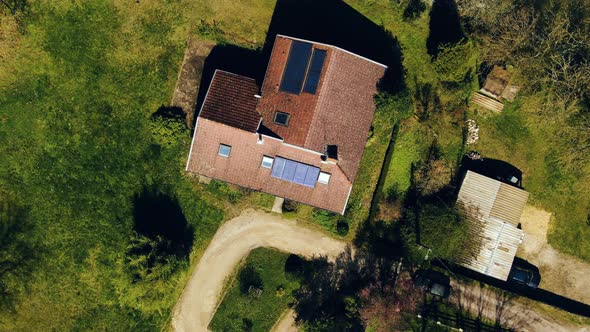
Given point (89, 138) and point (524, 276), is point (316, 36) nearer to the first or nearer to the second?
point (89, 138)

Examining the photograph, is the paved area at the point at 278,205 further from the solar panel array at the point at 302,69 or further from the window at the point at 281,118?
the solar panel array at the point at 302,69

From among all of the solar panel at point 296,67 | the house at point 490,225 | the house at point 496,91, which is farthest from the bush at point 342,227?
the house at point 496,91

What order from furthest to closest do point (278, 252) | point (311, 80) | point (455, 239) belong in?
1. point (278, 252)
2. point (455, 239)
3. point (311, 80)

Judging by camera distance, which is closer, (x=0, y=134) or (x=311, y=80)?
(x=311, y=80)

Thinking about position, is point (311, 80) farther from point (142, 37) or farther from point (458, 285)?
point (458, 285)

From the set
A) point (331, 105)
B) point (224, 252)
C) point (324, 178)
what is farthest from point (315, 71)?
point (224, 252)

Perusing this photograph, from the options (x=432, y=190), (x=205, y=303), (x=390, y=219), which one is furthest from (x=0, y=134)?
(x=432, y=190)

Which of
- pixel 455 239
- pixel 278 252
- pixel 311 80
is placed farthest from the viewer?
pixel 278 252
